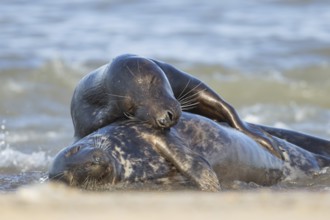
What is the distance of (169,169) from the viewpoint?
6453mm

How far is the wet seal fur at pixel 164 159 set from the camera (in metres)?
6.12

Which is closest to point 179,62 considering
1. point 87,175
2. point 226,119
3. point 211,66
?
point 211,66

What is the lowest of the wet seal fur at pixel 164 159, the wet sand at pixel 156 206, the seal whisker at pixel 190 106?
the wet seal fur at pixel 164 159

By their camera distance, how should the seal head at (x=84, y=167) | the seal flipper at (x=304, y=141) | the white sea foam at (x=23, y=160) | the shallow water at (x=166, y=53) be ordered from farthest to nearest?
1. the shallow water at (x=166, y=53)
2. the white sea foam at (x=23, y=160)
3. the seal flipper at (x=304, y=141)
4. the seal head at (x=84, y=167)

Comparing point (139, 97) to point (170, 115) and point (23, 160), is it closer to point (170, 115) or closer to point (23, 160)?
point (170, 115)

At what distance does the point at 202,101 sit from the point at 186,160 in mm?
1058

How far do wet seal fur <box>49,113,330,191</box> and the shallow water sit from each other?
1569 mm

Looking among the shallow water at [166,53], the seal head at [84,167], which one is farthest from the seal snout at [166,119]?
the shallow water at [166,53]

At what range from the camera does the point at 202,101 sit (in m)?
7.30

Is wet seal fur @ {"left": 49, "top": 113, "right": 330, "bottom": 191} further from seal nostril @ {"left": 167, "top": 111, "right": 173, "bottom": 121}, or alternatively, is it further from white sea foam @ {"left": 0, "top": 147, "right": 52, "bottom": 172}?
white sea foam @ {"left": 0, "top": 147, "right": 52, "bottom": 172}

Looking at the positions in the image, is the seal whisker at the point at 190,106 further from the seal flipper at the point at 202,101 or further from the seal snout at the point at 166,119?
the seal snout at the point at 166,119

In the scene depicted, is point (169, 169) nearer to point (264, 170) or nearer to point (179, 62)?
point (264, 170)

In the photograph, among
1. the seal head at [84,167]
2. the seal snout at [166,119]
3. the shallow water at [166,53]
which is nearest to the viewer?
the seal head at [84,167]

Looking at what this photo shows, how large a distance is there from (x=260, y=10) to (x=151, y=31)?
3387 mm
